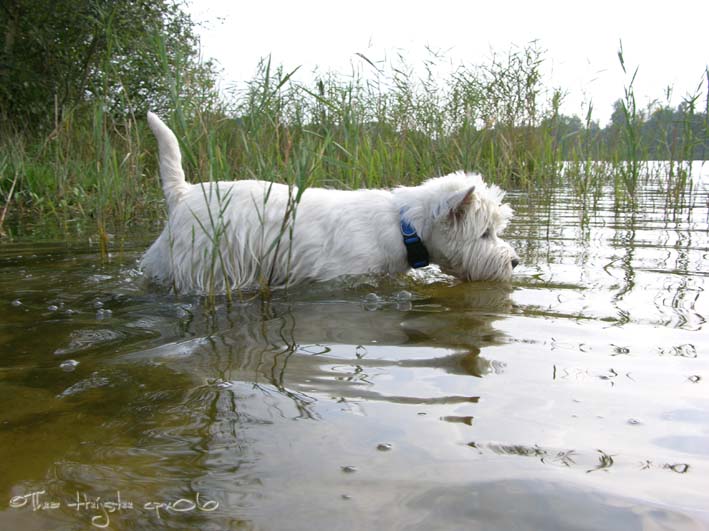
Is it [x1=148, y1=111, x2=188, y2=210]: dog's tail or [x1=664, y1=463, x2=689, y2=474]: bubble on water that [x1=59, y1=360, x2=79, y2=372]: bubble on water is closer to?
[x1=148, y1=111, x2=188, y2=210]: dog's tail

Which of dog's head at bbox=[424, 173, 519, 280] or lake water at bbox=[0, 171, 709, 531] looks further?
dog's head at bbox=[424, 173, 519, 280]

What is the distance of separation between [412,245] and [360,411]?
2.20m

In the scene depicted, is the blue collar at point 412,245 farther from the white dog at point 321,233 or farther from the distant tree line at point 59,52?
the distant tree line at point 59,52

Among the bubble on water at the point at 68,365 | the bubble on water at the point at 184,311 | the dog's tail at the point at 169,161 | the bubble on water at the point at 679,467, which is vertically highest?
the dog's tail at the point at 169,161

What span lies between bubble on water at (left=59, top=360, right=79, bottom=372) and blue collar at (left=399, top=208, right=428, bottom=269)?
2.17 metres

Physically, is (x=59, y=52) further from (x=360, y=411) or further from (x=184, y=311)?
(x=360, y=411)

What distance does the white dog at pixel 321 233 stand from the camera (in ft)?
12.4

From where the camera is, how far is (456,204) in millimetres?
3910

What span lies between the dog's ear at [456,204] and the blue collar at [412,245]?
7.5 inches

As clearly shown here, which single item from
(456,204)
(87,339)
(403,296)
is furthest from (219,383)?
(456,204)

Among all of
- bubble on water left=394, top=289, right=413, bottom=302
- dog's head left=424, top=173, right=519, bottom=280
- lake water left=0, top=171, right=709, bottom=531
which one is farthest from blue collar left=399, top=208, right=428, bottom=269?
lake water left=0, top=171, right=709, bottom=531

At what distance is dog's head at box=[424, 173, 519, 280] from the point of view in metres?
4.03

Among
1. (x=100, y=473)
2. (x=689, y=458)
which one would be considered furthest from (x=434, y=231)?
(x=100, y=473)

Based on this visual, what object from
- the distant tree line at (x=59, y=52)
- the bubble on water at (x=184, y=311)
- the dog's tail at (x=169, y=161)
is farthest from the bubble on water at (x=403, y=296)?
the distant tree line at (x=59, y=52)
